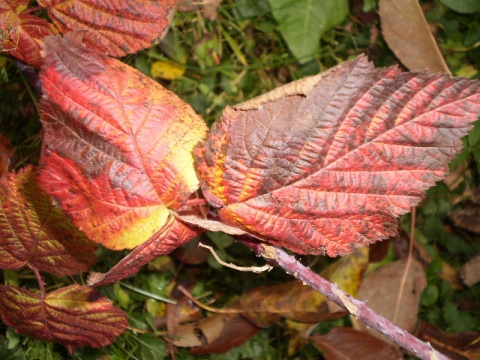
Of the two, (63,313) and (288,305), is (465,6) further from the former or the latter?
(63,313)

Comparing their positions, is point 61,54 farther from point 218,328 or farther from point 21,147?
point 218,328

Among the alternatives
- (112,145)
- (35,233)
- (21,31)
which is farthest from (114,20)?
(35,233)

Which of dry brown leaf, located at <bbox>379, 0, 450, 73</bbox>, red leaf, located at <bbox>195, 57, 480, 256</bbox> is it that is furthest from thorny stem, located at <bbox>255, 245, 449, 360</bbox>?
dry brown leaf, located at <bbox>379, 0, 450, 73</bbox>

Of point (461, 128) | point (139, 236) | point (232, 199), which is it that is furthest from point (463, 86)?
point (139, 236)

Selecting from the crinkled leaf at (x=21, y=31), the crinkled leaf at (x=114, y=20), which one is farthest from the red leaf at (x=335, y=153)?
the crinkled leaf at (x=21, y=31)

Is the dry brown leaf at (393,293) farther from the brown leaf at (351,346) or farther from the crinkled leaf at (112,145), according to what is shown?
the crinkled leaf at (112,145)

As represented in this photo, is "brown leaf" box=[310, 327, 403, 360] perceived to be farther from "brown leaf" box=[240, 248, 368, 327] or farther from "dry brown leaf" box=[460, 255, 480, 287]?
"dry brown leaf" box=[460, 255, 480, 287]
